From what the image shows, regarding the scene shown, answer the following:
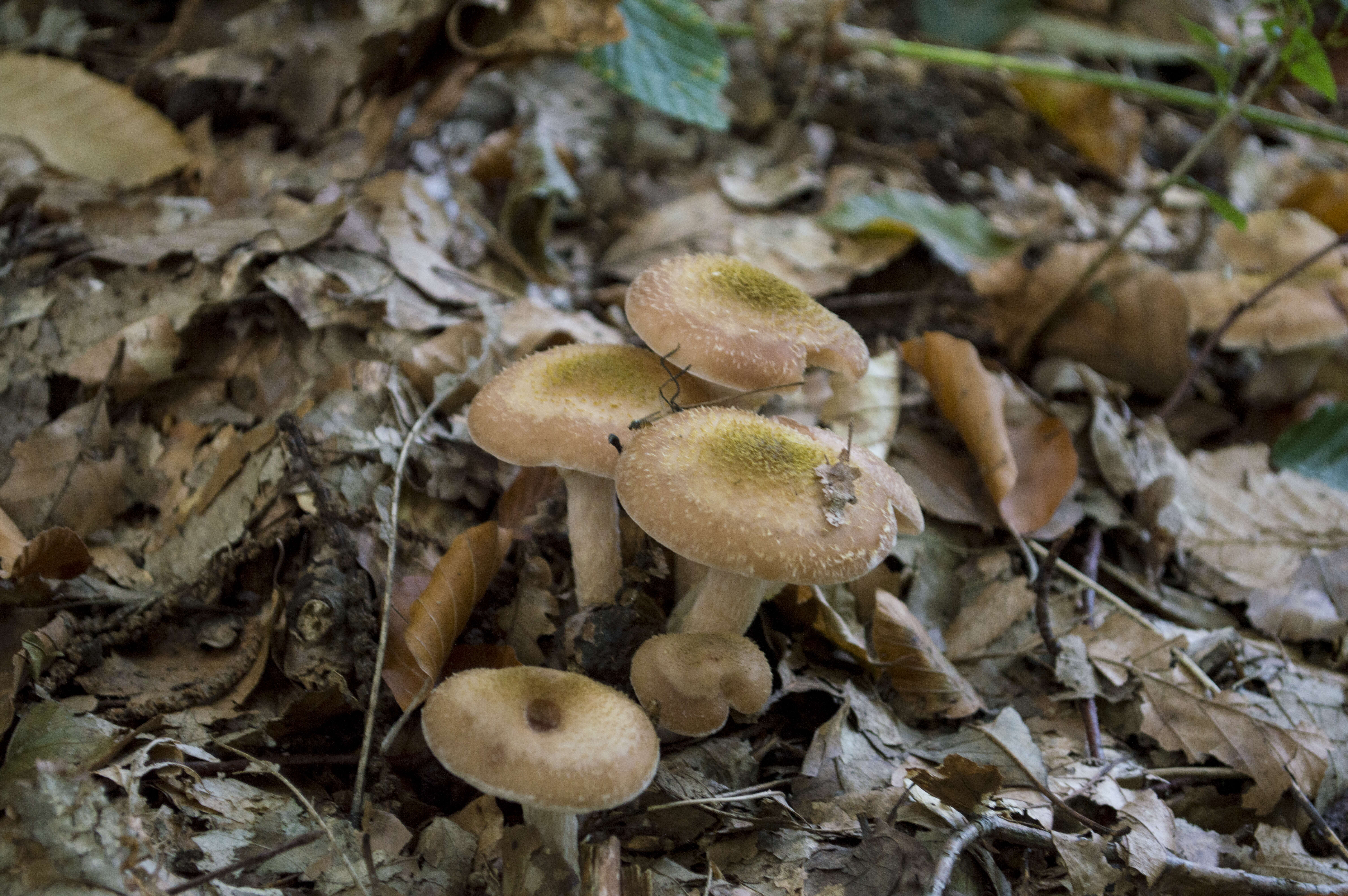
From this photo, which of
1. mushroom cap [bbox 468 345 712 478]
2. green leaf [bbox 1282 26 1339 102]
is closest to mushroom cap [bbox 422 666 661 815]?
mushroom cap [bbox 468 345 712 478]

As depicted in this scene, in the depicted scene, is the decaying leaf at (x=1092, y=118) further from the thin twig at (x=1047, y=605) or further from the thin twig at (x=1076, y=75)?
the thin twig at (x=1047, y=605)

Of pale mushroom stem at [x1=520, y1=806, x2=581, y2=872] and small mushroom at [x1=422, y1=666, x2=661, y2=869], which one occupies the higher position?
small mushroom at [x1=422, y1=666, x2=661, y2=869]

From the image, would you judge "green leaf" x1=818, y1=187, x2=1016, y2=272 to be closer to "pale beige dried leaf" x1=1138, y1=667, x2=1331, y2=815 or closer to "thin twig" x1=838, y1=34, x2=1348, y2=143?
"thin twig" x1=838, y1=34, x2=1348, y2=143

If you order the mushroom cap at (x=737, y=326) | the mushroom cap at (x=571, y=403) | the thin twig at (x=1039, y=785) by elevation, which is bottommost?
the thin twig at (x=1039, y=785)

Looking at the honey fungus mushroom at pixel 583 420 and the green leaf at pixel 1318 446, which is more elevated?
the honey fungus mushroom at pixel 583 420

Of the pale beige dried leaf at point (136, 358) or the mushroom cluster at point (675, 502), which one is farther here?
the pale beige dried leaf at point (136, 358)

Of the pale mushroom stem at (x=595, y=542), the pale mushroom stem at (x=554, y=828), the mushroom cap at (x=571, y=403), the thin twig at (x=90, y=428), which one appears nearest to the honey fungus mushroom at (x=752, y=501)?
the mushroom cap at (x=571, y=403)

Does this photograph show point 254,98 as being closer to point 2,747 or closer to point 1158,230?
point 2,747

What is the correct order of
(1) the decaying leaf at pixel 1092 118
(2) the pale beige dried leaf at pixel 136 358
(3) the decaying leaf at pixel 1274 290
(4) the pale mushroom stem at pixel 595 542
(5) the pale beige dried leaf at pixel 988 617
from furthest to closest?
(1) the decaying leaf at pixel 1092 118
(3) the decaying leaf at pixel 1274 290
(2) the pale beige dried leaf at pixel 136 358
(5) the pale beige dried leaf at pixel 988 617
(4) the pale mushroom stem at pixel 595 542

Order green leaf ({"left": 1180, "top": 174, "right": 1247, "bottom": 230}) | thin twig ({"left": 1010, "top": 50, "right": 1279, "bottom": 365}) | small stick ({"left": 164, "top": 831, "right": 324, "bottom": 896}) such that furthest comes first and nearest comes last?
thin twig ({"left": 1010, "top": 50, "right": 1279, "bottom": 365}) → green leaf ({"left": 1180, "top": 174, "right": 1247, "bottom": 230}) → small stick ({"left": 164, "top": 831, "right": 324, "bottom": 896})
